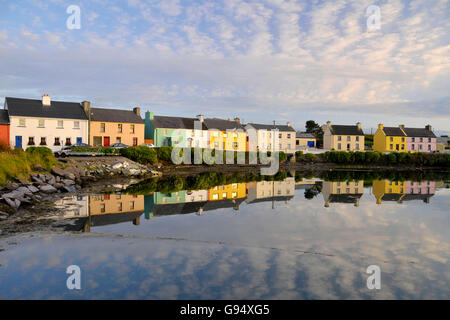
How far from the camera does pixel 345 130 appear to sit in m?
85.1

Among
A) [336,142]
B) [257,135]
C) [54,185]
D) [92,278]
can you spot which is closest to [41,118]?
[54,185]

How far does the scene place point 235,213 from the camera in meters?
16.9

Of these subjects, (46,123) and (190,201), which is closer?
(190,201)

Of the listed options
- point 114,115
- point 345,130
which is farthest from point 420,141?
point 114,115

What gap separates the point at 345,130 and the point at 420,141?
64.1 ft

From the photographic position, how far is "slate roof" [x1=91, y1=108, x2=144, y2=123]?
56.0 meters

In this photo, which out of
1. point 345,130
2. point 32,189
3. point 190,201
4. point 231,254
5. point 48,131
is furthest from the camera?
point 345,130

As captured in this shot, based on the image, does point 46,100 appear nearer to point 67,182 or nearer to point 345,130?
point 67,182

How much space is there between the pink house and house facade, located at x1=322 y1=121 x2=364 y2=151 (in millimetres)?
11970

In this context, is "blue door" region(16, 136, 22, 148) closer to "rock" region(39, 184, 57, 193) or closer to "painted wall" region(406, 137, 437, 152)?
"rock" region(39, 184, 57, 193)

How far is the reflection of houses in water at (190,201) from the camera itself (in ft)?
57.4

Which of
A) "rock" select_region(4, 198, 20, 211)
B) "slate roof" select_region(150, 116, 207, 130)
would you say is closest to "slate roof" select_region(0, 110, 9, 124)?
"slate roof" select_region(150, 116, 207, 130)
